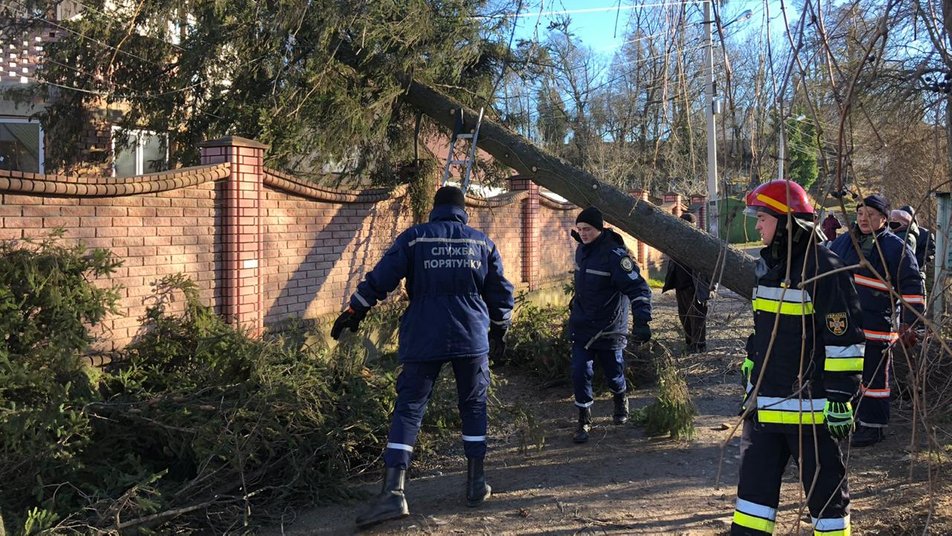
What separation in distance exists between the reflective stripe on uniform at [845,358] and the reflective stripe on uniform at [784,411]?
0.17 meters

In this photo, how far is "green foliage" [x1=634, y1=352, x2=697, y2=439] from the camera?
537 cm

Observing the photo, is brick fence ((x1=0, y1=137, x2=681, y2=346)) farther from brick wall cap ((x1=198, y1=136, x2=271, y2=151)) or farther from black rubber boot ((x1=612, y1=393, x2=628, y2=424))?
black rubber boot ((x1=612, y1=393, x2=628, y2=424))

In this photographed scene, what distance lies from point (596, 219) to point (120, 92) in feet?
19.3

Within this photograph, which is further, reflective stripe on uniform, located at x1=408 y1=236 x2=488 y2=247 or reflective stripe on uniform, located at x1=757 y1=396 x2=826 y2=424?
reflective stripe on uniform, located at x1=408 y1=236 x2=488 y2=247

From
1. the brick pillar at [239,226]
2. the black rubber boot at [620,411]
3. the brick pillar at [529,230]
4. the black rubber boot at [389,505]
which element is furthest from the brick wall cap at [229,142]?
the brick pillar at [529,230]

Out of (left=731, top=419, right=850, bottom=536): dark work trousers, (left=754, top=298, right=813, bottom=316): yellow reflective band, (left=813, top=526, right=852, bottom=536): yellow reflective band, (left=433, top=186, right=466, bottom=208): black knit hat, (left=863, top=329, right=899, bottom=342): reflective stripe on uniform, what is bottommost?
(left=813, top=526, right=852, bottom=536): yellow reflective band

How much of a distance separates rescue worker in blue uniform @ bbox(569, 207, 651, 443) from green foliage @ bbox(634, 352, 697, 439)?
385mm

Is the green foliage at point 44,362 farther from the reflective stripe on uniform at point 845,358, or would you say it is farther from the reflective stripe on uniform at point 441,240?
the reflective stripe on uniform at point 845,358

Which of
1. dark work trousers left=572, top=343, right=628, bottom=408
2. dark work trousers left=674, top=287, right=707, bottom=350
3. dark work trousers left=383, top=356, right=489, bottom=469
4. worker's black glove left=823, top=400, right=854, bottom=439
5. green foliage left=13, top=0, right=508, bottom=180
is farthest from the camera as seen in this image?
dark work trousers left=674, top=287, right=707, bottom=350

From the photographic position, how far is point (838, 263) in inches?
121

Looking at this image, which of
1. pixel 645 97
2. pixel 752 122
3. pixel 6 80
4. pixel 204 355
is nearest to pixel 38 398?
pixel 204 355

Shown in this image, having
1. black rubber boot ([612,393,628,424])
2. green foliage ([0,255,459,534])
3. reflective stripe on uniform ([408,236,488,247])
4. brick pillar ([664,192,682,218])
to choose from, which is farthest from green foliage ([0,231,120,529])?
brick pillar ([664,192,682,218])

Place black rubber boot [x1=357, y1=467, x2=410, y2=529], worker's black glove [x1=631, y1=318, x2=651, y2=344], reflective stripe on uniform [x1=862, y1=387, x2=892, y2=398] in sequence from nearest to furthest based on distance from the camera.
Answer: black rubber boot [x1=357, y1=467, x2=410, y2=529]
reflective stripe on uniform [x1=862, y1=387, x2=892, y2=398]
worker's black glove [x1=631, y1=318, x2=651, y2=344]

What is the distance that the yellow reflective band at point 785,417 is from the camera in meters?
2.99
